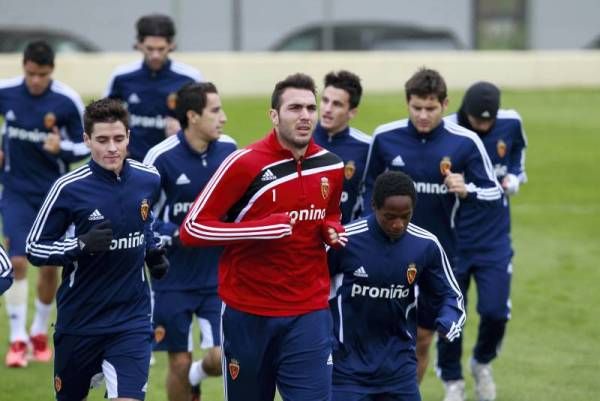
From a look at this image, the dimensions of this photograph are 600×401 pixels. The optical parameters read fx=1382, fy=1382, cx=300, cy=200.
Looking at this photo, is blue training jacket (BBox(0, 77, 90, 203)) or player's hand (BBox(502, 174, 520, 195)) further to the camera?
blue training jacket (BBox(0, 77, 90, 203))

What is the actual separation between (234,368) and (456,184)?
2.35 m

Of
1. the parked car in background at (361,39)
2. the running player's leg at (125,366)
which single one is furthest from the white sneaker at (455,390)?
the parked car in background at (361,39)

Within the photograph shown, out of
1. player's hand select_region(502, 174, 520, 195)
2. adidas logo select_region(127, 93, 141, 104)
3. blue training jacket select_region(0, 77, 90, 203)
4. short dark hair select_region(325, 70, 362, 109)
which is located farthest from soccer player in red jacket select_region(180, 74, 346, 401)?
adidas logo select_region(127, 93, 141, 104)

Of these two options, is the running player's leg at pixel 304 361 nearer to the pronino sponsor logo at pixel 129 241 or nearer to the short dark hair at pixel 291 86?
the pronino sponsor logo at pixel 129 241

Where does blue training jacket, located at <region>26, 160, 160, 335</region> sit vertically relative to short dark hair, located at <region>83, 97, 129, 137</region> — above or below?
below

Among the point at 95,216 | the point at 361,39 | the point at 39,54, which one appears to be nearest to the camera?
the point at 95,216

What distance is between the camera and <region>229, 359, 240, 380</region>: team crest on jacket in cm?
794

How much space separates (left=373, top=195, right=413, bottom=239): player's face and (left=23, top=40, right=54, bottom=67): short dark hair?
4.43m

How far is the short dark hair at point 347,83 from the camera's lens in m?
10.1

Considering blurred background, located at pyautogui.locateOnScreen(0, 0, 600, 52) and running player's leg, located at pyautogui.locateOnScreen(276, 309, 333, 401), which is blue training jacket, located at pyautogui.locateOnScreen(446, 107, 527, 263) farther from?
blurred background, located at pyautogui.locateOnScreen(0, 0, 600, 52)

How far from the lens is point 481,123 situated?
10578 mm

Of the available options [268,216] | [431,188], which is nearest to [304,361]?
[268,216]

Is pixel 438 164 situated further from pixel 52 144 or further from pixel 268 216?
pixel 52 144

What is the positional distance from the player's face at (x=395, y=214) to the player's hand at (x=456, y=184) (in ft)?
4.14
